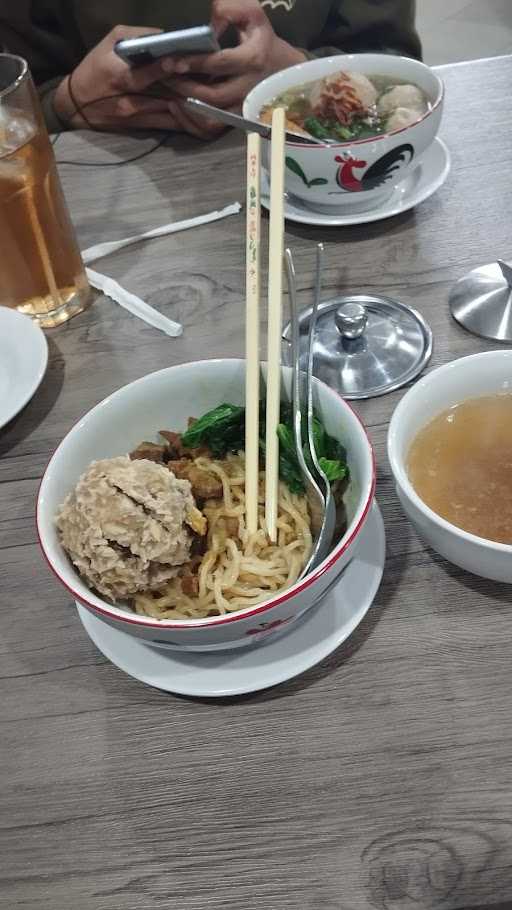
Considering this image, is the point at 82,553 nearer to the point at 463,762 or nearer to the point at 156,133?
the point at 463,762

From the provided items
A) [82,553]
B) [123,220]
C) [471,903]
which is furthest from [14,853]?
[123,220]

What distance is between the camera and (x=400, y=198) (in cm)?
122

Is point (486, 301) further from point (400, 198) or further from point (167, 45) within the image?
point (167, 45)

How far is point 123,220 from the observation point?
1315mm

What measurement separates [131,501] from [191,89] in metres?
1.05

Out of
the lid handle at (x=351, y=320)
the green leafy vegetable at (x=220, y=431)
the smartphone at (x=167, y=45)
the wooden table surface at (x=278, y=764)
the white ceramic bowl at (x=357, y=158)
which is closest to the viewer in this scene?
the wooden table surface at (x=278, y=764)

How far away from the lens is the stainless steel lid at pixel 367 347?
960mm

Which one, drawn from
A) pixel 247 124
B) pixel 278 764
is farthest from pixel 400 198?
pixel 278 764

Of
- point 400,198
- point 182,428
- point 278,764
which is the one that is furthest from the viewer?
point 400,198

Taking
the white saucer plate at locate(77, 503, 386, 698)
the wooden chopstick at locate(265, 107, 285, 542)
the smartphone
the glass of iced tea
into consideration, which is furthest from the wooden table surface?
the smartphone

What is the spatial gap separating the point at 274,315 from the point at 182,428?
194 mm

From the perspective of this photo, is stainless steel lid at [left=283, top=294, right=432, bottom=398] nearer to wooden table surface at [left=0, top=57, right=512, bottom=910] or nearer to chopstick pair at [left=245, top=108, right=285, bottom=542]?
wooden table surface at [left=0, top=57, right=512, bottom=910]

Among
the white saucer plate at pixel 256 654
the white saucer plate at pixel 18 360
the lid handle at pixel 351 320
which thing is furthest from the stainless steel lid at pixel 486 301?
the white saucer plate at pixel 18 360

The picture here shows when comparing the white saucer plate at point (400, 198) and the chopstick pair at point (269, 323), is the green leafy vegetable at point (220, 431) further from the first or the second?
the white saucer plate at point (400, 198)
